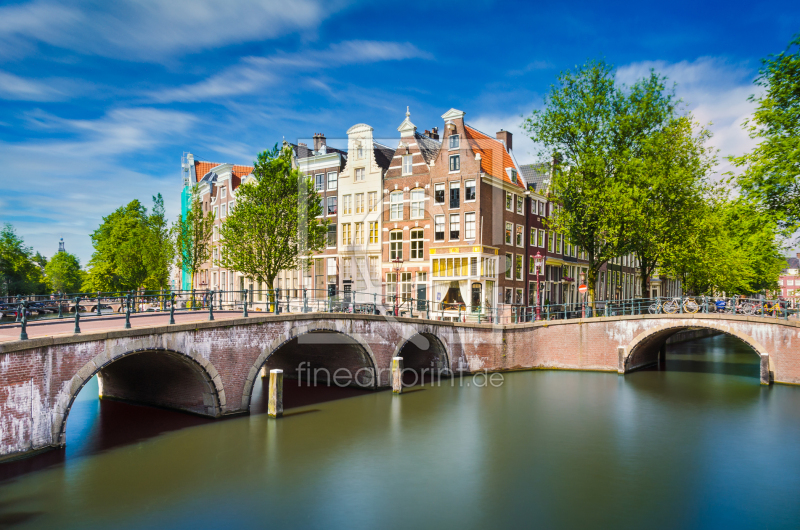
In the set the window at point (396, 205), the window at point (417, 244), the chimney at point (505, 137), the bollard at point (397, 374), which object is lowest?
the bollard at point (397, 374)

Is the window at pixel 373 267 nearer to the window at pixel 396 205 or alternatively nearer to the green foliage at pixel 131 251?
the window at pixel 396 205

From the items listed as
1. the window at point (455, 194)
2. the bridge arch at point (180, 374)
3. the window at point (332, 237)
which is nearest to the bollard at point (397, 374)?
the bridge arch at point (180, 374)

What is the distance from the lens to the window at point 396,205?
3828cm

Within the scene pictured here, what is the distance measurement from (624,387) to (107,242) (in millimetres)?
54382

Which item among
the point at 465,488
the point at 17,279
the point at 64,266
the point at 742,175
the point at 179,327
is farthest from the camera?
the point at 64,266

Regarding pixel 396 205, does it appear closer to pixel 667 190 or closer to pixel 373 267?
pixel 373 267

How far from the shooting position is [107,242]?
57875 mm

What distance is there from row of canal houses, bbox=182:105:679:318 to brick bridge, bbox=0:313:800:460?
4432 mm

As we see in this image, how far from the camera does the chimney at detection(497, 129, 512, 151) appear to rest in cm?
4031

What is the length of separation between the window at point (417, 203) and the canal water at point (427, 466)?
56.0ft

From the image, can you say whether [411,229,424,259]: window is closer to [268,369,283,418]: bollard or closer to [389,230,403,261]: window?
[389,230,403,261]: window

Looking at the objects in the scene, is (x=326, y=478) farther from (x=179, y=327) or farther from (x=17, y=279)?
(x=17, y=279)

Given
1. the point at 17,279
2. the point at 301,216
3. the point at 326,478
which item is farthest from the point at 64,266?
the point at 326,478

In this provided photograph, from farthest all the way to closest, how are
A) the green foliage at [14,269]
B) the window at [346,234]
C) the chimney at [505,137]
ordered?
the green foliage at [14,269] < the window at [346,234] < the chimney at [505,137]
